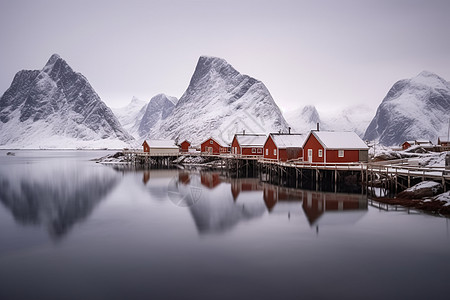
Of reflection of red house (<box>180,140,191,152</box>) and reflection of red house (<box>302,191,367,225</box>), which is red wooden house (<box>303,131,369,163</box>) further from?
reflection of red house (<box>180,140,191,152</box>)

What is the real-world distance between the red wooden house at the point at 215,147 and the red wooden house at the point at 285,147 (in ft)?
89.3

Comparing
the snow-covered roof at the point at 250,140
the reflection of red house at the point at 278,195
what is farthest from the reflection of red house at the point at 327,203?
the snow-covered roof at the point at 250,140

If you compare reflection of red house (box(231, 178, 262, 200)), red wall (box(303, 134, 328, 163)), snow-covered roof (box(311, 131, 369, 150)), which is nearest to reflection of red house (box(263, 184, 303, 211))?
reflection of red house (box(231, 178, 262, 200))

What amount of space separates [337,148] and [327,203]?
13044mm

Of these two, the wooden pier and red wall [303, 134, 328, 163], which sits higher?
red wall [303, 134, 328, 163]

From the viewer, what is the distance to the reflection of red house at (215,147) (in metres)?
77.0

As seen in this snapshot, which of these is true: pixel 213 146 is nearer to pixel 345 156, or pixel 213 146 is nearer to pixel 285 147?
pixel 285 147

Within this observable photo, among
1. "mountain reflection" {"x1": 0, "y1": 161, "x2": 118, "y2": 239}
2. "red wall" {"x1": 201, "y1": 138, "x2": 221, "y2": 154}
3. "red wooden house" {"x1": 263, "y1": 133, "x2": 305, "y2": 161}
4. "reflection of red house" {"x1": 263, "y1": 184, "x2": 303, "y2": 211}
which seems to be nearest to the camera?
"mountain reflection" {"x1": 0, "y1": 161, "x2": 118, "y2": 239}

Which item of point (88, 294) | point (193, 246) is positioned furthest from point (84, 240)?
point (88, 294)

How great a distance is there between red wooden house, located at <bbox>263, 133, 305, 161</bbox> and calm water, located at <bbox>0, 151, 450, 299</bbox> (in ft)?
56.5

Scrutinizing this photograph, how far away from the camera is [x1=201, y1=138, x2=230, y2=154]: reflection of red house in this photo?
77000mm

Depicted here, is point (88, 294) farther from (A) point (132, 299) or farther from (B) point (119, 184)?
(B) point (119, 184)

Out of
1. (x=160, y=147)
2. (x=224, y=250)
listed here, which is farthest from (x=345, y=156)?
(x=160, y=147)

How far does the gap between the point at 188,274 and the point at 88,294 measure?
3554mm
